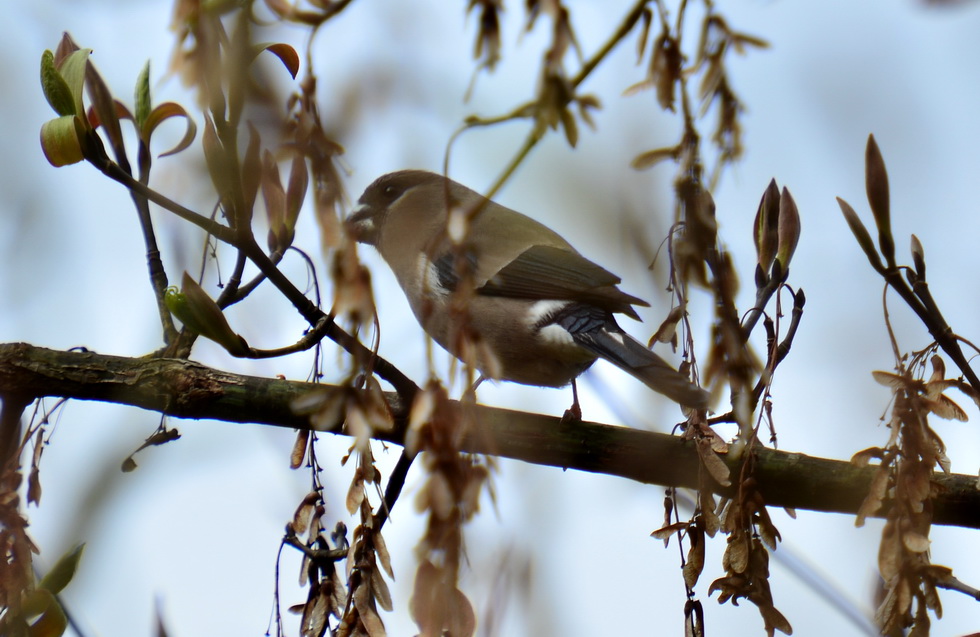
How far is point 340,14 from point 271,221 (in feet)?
1.89

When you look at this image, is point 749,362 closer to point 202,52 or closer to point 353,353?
point 353,353

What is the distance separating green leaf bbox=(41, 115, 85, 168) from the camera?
5.93ft

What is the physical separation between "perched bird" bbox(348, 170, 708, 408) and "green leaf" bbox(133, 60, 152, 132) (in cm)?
105

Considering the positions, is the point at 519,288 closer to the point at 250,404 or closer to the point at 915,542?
the point at 250,404

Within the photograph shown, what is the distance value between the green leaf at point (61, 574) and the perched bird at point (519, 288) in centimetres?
135

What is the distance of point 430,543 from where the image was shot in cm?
120

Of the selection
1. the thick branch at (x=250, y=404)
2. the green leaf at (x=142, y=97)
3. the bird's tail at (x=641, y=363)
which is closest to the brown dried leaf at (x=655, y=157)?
the bird's tail at (x=641, y=363)

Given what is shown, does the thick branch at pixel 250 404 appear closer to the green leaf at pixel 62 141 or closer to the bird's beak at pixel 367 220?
the green leaf at pixel 62 141

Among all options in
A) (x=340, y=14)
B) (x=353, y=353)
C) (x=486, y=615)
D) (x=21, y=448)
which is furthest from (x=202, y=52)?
(x=21, y=448)

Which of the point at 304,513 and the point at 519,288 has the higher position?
the point at 519,288

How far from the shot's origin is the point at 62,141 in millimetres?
1814

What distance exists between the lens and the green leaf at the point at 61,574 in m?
1.77

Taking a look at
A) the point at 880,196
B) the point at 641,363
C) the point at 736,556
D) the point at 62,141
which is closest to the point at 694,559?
the point at 736,556

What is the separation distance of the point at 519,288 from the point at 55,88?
8.18 feet
